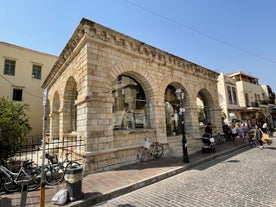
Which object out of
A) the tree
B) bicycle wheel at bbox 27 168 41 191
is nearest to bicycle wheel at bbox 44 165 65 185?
bicycle wheel at bbox 27 168 41 191

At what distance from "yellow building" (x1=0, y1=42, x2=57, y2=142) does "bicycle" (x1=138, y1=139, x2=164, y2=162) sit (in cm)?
1354

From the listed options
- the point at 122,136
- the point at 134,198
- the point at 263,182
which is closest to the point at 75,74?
the point at 122,136

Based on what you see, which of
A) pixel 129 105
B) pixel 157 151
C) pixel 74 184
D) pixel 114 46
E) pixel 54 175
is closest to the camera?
pixel 74 184

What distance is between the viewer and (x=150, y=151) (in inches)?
340

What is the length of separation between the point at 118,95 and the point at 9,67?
14907 millimetres

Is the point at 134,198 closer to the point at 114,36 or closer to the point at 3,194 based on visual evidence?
the point at 3,194

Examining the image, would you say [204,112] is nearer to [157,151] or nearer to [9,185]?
[157,151]

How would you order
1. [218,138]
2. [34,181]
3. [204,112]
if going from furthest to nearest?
[204,112] < [218,138] < [34,181]

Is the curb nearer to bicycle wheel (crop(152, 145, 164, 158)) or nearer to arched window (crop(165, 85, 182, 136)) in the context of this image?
bicycle wheel (crop(152, 145, 164, 158))

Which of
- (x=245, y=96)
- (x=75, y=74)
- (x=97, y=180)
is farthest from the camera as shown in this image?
(x=245, y=96)

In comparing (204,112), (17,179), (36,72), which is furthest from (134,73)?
(36,72)

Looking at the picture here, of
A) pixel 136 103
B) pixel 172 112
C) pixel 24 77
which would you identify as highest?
pixel 24 77

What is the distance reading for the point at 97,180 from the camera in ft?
18.3

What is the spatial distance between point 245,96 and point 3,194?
29.0 meters
